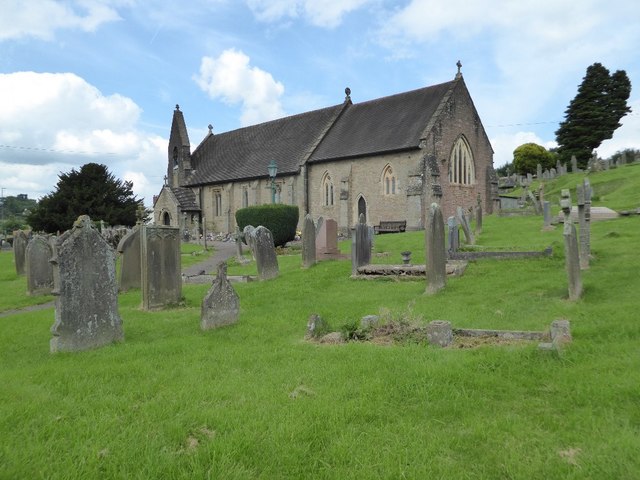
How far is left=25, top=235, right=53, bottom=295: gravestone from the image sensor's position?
12.6m

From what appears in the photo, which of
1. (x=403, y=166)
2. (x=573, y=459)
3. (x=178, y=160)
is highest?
(x=178, y=160)

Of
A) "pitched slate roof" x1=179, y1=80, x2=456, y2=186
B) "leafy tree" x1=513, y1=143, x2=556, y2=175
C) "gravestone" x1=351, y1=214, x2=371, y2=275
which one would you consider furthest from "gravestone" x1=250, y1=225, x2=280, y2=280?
"leafy tree" x1=513, y1=143, x2=556, y2=175

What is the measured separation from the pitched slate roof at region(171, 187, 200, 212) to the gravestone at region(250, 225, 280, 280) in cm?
2897

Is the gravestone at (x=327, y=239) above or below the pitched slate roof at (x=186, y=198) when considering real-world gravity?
below

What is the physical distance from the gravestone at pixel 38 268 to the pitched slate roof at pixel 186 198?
89.8ft

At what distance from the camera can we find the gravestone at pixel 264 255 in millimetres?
12500

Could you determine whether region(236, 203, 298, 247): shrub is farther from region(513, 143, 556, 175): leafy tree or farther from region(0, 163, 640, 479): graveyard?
region(513, 143, 556, 175): leafy tree

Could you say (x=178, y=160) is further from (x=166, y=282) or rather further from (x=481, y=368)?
(x=481, y=368)

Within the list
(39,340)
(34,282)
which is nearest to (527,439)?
(39,340)

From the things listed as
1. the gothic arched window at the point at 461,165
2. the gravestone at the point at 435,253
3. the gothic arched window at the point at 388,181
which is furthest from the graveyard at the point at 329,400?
the gothic arched window at the point at 461,165

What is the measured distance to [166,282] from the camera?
385 inches

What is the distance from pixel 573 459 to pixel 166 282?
8.08 meters

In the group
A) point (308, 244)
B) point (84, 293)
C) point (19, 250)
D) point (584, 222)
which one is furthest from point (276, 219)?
point (84, 293)

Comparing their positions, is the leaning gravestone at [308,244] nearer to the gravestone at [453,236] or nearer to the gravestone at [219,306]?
the gravestone at [453,236]
